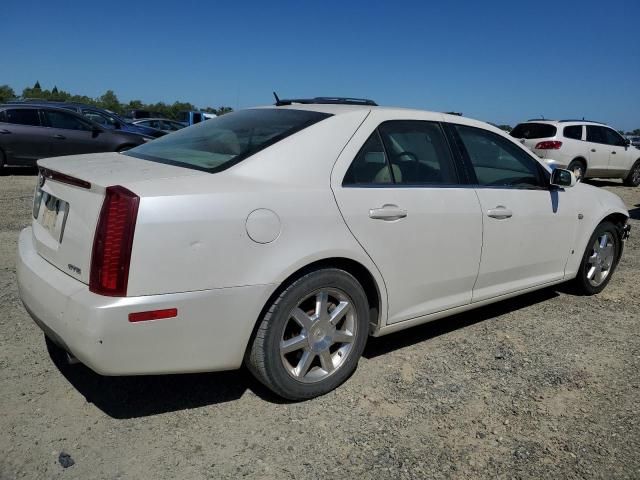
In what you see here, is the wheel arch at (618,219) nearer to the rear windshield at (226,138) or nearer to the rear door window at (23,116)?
the rear windshield at (226,138)

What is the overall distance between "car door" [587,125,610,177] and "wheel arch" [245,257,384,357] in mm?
12671

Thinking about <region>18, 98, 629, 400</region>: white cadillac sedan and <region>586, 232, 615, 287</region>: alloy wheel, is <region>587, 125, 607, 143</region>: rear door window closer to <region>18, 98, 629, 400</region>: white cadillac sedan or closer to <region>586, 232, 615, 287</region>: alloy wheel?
<region>586, 232, 615, 287</region>: alloy wheel

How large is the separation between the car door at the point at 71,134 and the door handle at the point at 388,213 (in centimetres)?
1004

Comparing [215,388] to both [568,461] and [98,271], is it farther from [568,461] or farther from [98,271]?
[568,461]

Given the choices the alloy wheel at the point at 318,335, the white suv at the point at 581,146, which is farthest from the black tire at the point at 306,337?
the white suv at the point at 581,146

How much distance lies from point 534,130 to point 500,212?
36.9ft

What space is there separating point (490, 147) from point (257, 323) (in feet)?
7.34

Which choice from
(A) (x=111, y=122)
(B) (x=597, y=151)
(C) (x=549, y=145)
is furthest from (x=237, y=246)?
(B) (x=597, y=151)

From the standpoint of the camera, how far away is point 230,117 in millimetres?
3766

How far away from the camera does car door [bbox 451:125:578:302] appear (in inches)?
149

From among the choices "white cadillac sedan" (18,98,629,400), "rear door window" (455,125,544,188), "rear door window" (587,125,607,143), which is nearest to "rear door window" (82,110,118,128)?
"white cadillac sedan" (18,98,629,400)

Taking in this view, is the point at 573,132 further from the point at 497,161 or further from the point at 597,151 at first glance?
the point at 497,161

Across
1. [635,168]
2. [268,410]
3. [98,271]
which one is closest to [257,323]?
[268,410]

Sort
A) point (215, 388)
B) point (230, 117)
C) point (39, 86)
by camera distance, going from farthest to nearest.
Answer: point (39, 86) → point (230, 117) → point (215, 388)
